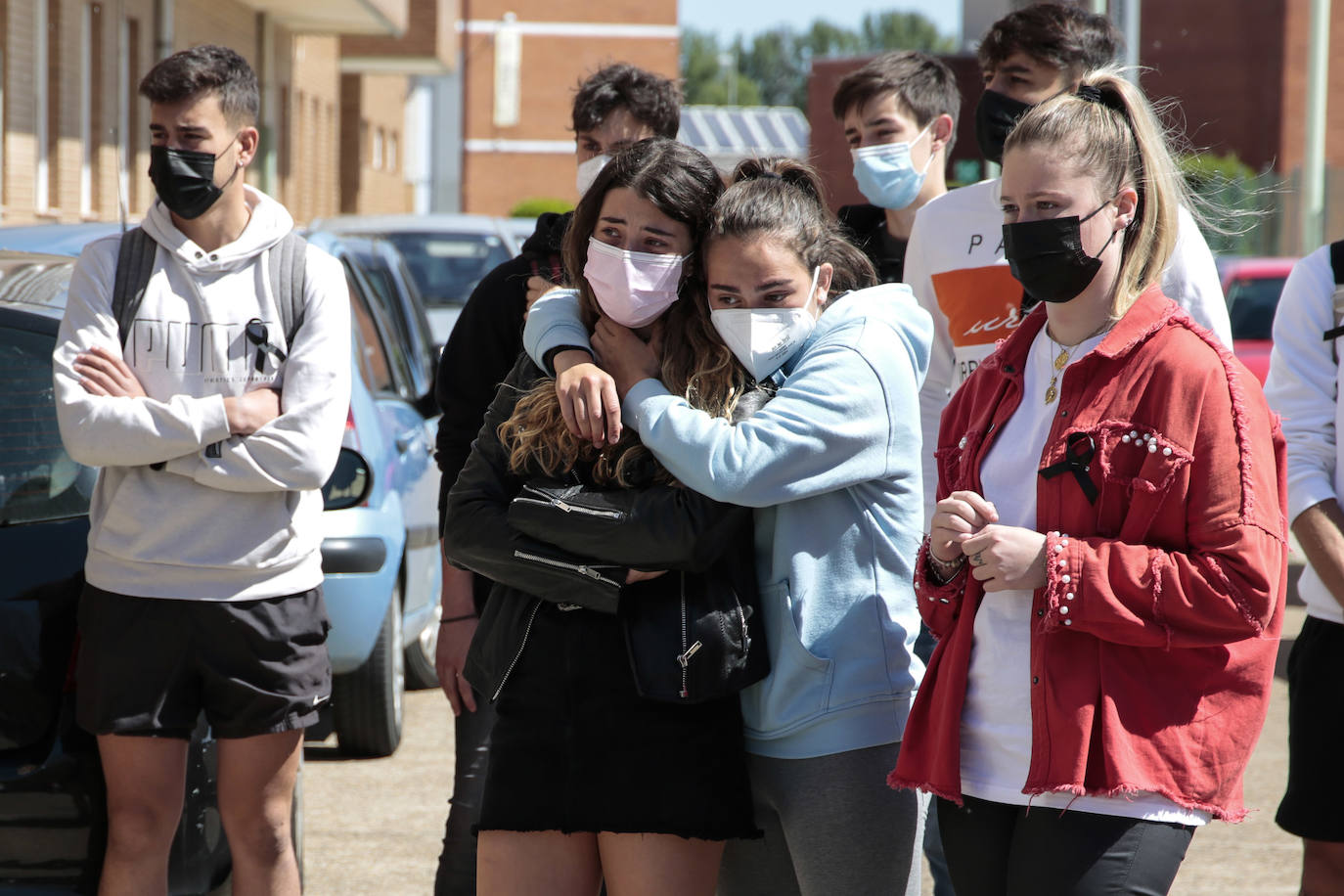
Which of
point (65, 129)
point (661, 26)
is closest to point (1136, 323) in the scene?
point (65, 129)

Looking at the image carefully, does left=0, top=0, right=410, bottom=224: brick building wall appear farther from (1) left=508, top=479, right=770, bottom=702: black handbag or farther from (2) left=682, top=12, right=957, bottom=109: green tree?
(2) left=682, top=12, right=957, bottom=109: green tree

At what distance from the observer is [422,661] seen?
786cm

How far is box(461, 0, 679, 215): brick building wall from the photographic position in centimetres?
5669

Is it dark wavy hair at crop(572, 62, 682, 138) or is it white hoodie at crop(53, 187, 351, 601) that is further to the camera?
dark wavy hair at crop(572, 62, 682, 138)

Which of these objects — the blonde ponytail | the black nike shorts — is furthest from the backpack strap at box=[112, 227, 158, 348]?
the blonde ponytail

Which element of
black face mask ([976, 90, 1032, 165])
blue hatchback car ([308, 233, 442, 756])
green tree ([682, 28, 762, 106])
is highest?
green tree ([682, 28, 762, 106])

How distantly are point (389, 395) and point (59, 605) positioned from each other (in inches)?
130

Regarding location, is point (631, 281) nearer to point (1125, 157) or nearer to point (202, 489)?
point (1125, 157)

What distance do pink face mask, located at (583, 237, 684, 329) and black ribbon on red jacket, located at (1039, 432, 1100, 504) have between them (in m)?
0.79

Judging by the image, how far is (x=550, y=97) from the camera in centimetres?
5756

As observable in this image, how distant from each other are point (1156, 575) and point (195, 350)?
220cm

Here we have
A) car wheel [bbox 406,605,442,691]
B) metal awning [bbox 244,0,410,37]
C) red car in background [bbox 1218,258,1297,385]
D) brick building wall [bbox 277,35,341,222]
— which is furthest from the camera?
brick building wall [bbox 277,35,341,222]

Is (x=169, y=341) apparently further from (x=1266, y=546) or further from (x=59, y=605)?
(x=1266, y=546)

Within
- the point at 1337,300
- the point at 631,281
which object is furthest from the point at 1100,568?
the point at 1337,300
